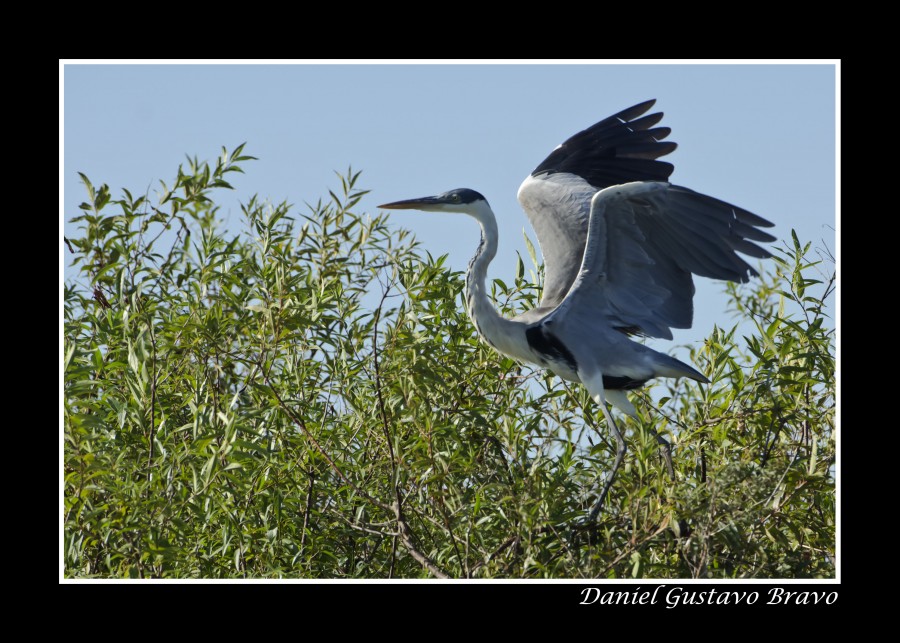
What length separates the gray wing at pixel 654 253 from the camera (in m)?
4.23

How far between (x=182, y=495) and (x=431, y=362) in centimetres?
96

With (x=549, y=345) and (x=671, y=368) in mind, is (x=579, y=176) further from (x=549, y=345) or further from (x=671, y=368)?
(x=671, y=368)

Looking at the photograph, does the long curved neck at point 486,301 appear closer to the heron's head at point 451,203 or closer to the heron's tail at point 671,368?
the heron's head at point 451,203

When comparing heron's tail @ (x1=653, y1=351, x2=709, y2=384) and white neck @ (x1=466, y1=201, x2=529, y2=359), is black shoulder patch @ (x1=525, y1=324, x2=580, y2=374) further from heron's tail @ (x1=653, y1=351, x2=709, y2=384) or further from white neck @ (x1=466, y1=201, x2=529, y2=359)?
heron's tail @ (x1=653, y1=351, x2=709, y2=384)

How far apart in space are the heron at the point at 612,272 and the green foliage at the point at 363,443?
308 millimetres

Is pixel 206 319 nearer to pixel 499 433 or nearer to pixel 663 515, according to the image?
pixel 499 433

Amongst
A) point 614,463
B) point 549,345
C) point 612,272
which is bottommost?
point 614,463

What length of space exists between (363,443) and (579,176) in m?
2.22

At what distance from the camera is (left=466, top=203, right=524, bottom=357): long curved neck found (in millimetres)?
4355

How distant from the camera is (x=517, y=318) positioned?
Result: 4.65 m

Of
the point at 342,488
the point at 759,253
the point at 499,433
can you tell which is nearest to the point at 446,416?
the point at 499,433

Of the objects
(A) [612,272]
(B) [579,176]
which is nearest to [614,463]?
(A) [612,272]

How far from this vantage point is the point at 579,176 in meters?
5.40

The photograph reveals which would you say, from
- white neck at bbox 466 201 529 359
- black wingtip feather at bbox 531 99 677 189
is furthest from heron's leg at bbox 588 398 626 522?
black wingtip feather at bbox 531 99 677 189
